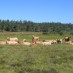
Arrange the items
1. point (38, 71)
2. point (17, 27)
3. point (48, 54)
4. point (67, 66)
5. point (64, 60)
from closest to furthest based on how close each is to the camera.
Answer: point (38, 71) < point (67, 66) < point (64, 60) < point (48, 54) < point (17, 27)

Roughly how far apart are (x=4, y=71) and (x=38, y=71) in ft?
5.84

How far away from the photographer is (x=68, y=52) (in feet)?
75.9

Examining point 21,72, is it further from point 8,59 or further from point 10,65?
point 8,59

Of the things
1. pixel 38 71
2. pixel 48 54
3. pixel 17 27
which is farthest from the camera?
pixel 17 27

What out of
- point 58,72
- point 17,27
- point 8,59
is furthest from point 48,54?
point 17,27

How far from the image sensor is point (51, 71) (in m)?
16.5

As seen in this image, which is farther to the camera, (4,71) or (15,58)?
(15,58)

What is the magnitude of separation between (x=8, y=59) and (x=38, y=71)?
167 inches

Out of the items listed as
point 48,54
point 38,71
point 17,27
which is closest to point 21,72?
point 38,71

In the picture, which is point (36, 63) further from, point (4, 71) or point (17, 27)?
point (17, 27)

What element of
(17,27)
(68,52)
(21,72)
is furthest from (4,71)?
(17,27)

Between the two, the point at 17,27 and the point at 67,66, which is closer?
the point at 67,66

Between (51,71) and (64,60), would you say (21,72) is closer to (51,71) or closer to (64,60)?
(51,71)

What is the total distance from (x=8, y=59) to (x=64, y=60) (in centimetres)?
352
